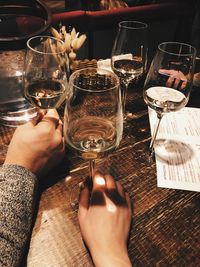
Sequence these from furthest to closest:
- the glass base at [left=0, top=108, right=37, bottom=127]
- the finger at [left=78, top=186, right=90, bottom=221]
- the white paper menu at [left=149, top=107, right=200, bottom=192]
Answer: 1. the glass base at [left=0, top=108, right=37, bottom=127]
2. the white paper menu at [left=149, top=107, right=200, bottom=192]
3. the finger at [left=78, top=186, right=90, bottom=221]

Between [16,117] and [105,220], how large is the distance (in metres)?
0.54

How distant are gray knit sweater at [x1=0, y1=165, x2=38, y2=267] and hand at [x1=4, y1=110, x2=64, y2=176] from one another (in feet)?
0.14

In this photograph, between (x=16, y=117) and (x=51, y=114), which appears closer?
(x=51, y=114)

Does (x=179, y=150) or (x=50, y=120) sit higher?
(x=50, y=120)

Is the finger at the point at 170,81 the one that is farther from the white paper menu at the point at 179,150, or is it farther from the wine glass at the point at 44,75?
the wine glass at the point at 44,75

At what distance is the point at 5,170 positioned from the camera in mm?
713

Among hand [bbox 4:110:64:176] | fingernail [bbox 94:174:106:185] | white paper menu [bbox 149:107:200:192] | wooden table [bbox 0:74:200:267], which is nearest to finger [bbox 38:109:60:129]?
hand [bbox 4:110:64:176]

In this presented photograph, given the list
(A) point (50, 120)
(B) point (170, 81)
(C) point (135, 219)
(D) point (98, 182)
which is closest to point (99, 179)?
(D) point (98, 182)

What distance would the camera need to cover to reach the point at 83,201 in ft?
2.32

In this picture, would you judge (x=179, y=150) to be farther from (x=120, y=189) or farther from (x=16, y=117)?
(x=16, y=117)

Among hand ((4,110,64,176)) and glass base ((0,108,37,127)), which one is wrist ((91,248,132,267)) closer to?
hand ((4,110,64,176))

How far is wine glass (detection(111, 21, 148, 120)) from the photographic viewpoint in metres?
1.03

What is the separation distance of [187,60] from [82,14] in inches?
86.2

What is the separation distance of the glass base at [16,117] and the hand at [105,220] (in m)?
0.40
